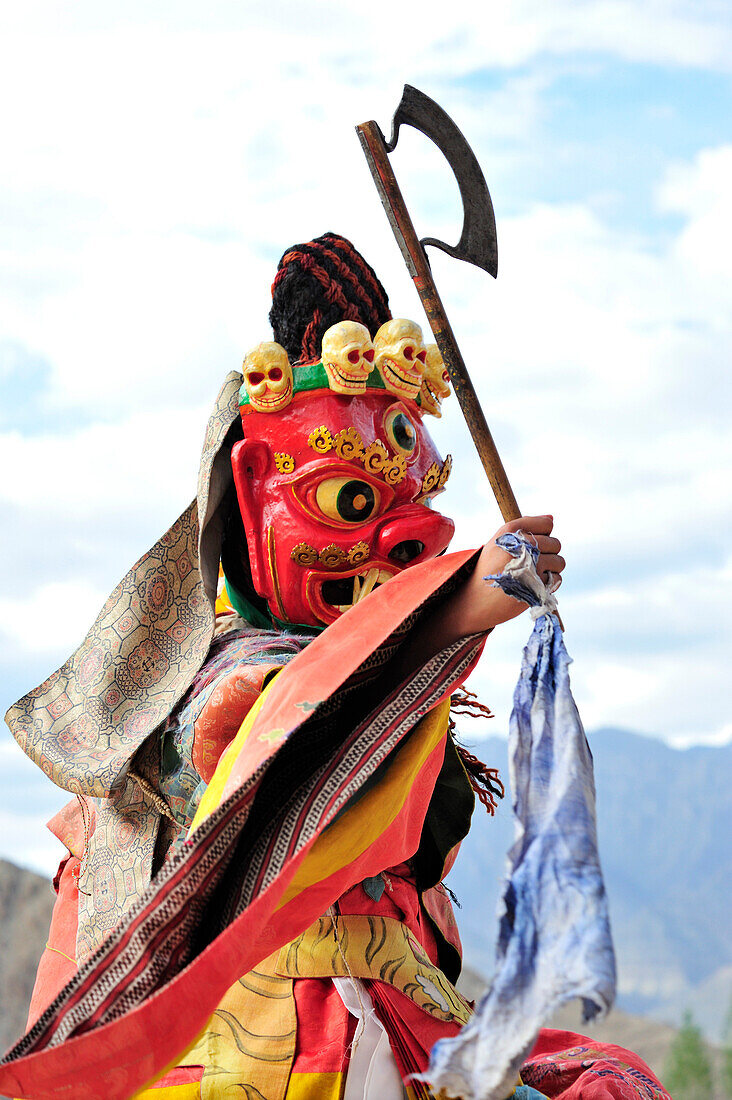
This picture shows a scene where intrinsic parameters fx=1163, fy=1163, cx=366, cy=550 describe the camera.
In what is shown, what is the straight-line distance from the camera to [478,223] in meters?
2.36

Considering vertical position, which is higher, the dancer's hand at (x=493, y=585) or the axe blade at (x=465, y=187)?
the axe blade at (x=465, y=187)

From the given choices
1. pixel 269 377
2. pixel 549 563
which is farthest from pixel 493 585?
pixel 269 377

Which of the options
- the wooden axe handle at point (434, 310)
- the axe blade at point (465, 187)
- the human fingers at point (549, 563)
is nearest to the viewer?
the human fingers at point (549, 563)

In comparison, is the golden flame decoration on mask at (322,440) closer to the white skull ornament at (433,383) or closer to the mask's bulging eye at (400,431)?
the mask's bulging eye at (400,431)

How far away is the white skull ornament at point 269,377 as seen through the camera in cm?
245

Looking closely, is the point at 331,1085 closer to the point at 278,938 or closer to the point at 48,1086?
the point at 278,938

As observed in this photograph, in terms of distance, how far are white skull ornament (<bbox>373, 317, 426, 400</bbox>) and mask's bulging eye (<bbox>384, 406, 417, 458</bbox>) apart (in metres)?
0.05

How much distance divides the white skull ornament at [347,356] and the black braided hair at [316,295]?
0.13 meters

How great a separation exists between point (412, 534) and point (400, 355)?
0.38 meters

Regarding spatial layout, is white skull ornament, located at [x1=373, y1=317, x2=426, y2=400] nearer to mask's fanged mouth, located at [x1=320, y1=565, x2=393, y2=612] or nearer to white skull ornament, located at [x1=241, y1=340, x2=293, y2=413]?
white skull ornament, located at [x1=241, y1=340, x2=293, y2=413]

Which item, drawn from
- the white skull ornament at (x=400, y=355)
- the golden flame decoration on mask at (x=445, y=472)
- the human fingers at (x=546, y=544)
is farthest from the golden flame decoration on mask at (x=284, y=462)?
the human fingers at (x=546, y=544)

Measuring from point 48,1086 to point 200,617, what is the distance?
1125mm

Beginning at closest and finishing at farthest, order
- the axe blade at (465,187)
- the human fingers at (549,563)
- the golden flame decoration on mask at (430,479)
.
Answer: the human fingers at (549,563), the axe blade at (465,187), the golden flame decoration on mask at (430,479)

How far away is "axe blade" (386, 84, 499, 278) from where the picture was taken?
2.31m
